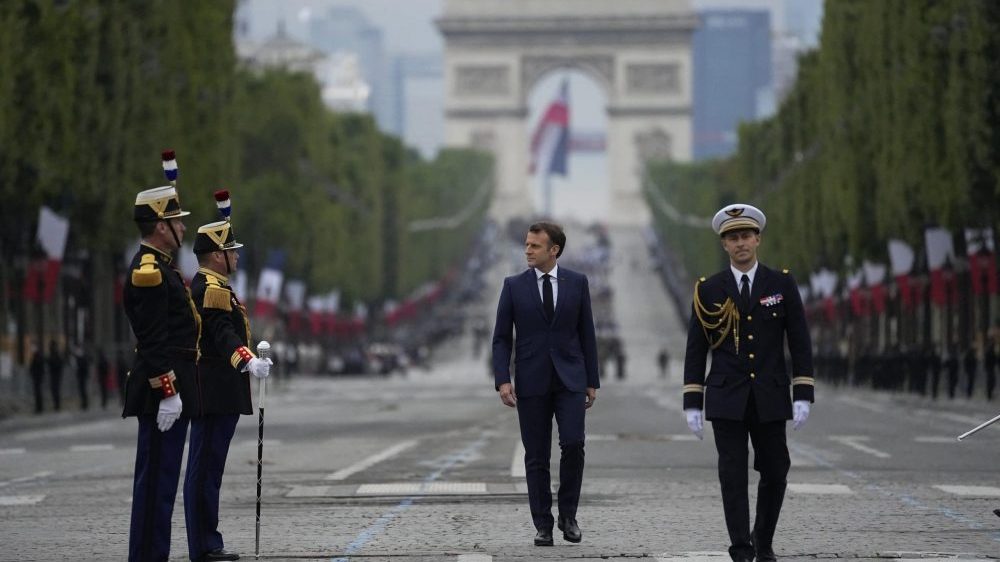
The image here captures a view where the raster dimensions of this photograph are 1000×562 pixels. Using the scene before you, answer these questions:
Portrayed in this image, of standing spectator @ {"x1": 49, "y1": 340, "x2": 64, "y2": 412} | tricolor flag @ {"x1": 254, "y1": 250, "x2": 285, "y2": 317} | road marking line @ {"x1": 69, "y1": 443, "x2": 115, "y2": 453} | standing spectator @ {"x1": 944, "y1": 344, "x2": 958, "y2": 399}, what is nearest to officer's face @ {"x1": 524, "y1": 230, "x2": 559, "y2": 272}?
road marking line @ {"x1": 69, "y1": 443, "x2": 115, "y2": 453}

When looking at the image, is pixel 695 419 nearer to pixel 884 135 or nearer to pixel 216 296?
pixel 216 296

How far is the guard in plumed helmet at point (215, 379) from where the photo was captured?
1342 centimetres

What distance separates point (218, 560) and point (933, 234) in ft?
145

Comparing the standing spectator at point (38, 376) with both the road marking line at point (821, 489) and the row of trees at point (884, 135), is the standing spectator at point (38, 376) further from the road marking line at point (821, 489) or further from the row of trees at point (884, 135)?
the road marking line at point (821, 489)

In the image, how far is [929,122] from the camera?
51.2m

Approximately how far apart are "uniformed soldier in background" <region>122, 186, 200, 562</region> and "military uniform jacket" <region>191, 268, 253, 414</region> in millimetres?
1085

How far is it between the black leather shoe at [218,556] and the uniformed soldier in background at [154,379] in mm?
964

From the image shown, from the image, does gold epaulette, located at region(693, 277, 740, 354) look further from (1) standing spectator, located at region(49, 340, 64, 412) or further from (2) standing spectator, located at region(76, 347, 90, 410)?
(2) standing spectator, located at region(76, 347, 90, 410)

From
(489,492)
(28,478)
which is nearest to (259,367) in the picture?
(489,492)

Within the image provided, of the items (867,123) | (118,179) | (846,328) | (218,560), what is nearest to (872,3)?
(867,123)

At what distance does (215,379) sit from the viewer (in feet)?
44.9

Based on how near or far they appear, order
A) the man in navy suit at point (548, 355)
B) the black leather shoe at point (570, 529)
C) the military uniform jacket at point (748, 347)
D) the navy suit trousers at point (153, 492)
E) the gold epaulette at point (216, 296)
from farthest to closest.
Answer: the man in navy suit at point (548, 355), the black leather shoe at point (570, 529), the gold epaulette at point (216, 296), the military uniform jacket at point (748, 347), the navy suit trousers at point (153, 492)

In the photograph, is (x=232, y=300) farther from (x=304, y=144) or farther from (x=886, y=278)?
(x=304, y=144)

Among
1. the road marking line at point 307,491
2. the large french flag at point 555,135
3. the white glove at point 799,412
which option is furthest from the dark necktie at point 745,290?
the large french flag at point 555,135
